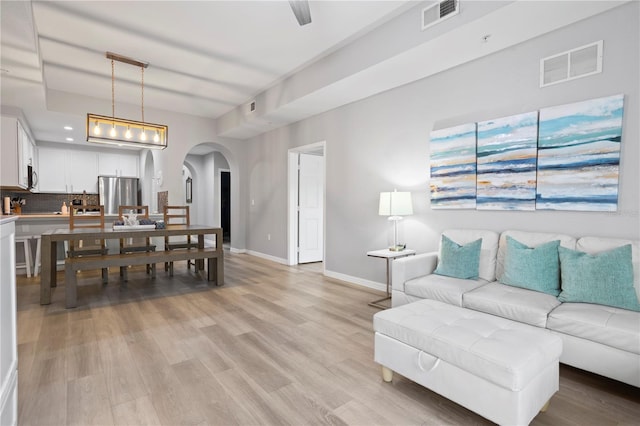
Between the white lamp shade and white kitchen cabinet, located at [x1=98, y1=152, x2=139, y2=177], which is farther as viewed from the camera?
white kitchen cabinet, located at [x1=98, y1=152, x2=139, y2=177]

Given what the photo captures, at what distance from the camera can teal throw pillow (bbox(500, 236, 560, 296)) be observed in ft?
8.23

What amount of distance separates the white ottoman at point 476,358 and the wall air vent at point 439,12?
7.94ft

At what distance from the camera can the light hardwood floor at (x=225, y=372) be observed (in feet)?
5.82

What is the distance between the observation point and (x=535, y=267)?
2.57 metres

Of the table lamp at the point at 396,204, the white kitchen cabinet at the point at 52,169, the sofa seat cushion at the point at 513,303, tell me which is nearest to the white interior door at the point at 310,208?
the table lamp at the point at 396,204

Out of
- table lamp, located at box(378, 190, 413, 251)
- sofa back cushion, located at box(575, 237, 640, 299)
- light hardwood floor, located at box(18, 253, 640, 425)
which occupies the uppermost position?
table lamp, located at box(378, 190, 413, 251)

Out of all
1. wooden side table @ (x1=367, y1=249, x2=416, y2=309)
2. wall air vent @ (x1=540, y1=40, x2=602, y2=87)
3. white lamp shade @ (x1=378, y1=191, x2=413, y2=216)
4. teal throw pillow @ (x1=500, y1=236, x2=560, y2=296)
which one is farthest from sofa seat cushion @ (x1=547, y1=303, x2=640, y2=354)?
wall air vent @ (x1=540, y1=40, x2=602, y2=87)

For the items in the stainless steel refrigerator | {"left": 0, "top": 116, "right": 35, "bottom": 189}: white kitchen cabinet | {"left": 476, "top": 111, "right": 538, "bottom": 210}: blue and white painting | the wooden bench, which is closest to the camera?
{"left": 476, "top": 111, "right": 538, "bottom": 210}: blue and white painting

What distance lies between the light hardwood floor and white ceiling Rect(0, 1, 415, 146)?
8.67 feet

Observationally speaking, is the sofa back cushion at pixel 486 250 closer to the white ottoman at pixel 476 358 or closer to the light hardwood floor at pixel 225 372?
the light hardwood floor at pixel 225 372

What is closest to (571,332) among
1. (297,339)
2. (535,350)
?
(535,350)

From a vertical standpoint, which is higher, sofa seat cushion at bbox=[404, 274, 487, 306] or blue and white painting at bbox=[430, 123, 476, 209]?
blue and white painting at bbox=[430, 123, 476, 209]

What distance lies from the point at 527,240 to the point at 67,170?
30.3 ft

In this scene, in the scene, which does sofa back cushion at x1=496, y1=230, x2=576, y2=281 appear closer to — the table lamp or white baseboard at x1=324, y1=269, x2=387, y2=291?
the table lamp
